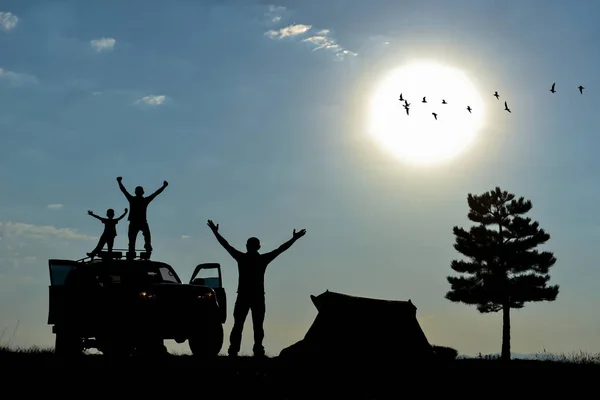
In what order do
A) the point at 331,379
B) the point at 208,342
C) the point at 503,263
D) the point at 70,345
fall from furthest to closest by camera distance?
the point at 503,263 < the point at 208,342 < the point at 70,345 < the point at 331,379

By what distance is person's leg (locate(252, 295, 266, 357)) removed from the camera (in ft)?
42.8

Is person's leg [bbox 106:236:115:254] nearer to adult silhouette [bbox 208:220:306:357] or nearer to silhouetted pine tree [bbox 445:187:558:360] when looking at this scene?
adult silhouette [bbox 208:220:306:357]

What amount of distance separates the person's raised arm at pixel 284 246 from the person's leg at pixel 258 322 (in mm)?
738

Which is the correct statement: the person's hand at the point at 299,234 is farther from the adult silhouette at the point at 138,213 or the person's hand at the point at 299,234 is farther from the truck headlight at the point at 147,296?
the adult silhouette at the point at 138,213

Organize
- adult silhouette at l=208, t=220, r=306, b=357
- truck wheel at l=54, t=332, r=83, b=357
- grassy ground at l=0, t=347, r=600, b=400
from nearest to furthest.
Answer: grassy ground at l=0, t=347, r=600, b=400 < adult silhouette at l=208, t=220, r=306, b=357 < truck wheel at l=54, t=332, r=83, b=357

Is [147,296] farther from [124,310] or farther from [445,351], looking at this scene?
[445,351]

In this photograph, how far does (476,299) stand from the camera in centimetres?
4881

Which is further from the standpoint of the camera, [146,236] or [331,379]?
[146,236]

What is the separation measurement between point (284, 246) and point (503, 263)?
38404mm

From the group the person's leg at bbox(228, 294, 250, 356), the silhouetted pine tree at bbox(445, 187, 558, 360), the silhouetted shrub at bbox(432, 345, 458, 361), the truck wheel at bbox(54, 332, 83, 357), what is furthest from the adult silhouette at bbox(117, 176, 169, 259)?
the silhouetted pine tree at bbox(445, 187, 558, 360)

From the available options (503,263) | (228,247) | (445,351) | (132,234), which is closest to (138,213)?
(132,234)

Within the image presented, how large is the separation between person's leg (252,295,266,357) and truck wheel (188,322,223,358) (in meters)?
2.00

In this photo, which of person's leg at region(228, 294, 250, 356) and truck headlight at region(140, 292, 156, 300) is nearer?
person's leg at region(228, 294, 250, 356)

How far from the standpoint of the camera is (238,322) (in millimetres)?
13156
